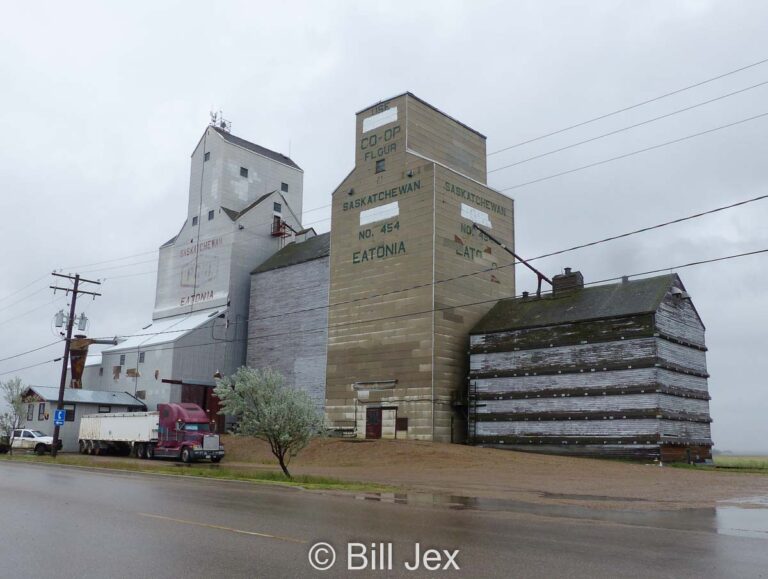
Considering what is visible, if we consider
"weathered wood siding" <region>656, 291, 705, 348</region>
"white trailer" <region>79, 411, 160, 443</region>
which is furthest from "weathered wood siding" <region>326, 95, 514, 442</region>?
"weathered wood siding" <region>656, 291, 705, 348</region>

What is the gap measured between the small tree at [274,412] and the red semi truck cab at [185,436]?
15.9m

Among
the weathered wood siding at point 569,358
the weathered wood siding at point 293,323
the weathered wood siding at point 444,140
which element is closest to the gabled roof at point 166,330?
the weathered wood siding at point 293,323

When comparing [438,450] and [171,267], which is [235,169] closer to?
[171,267]

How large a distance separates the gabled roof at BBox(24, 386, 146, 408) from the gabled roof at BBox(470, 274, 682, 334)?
1213 inches

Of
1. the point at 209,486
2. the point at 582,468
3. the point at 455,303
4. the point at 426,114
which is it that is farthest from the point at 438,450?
the point at 426,114

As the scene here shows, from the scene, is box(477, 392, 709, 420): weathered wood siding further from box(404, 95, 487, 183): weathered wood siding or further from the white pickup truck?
the white pickup truck

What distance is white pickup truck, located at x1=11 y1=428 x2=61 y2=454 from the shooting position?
51.1 meters

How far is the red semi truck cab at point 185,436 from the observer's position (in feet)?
131

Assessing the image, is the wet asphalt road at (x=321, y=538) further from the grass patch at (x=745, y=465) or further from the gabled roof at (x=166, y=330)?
the gabled roof at (x=166, y=330)

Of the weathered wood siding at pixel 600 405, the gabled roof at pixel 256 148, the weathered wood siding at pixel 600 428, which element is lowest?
the weathered wood siding at pixel 600 428

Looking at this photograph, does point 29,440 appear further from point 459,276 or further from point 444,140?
point 444,140

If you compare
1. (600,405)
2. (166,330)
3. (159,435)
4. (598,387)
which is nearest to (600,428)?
(600,405)

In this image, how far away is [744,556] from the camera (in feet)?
32.1

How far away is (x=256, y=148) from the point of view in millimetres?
68312
